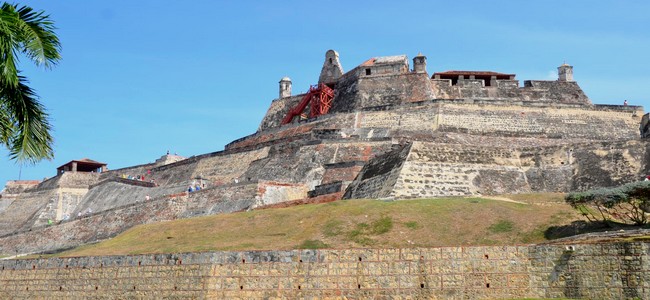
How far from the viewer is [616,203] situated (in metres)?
21.0

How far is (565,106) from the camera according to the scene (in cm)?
4809

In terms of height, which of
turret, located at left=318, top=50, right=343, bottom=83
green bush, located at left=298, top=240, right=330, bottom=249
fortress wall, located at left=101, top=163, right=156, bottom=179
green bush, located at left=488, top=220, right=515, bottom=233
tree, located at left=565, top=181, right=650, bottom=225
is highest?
turret, located at left=318, top=50, right=343, bottom=83

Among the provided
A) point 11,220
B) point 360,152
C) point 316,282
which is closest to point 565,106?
point 360,152

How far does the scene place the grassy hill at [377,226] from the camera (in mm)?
21891

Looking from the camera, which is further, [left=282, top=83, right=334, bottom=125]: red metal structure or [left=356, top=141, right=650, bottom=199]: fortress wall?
[left=282, top=83, right=334, bottom=125]: red metal structure

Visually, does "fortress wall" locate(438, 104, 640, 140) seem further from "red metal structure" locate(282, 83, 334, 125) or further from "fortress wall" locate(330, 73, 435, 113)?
"red metal structure" locate(282, 83, 334, 125)

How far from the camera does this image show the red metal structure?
56569 millimetres

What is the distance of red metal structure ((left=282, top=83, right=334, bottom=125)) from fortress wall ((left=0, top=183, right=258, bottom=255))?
65.9 feet

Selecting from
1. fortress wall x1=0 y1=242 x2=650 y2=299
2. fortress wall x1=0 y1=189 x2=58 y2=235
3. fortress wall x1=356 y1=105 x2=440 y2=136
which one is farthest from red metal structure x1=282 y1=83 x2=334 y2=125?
fortress wall x1=0 y1=242 x2=650 y2=299

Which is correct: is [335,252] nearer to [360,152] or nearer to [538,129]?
[360,152]

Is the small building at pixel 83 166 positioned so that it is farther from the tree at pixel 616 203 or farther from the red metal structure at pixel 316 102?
the tree at pixel 616 203

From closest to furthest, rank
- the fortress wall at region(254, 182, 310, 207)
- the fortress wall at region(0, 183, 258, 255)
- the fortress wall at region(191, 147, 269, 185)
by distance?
the fortress wall at region(254, 182, 310, 207) < the fortress wall at region(0, 183, 258, 255) < the fortress wall at region(191, 147, 269, 185)

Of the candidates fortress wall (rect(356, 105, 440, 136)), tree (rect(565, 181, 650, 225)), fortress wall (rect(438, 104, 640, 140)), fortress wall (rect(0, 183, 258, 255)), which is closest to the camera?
tree (rect(565, 181, 650, 225))

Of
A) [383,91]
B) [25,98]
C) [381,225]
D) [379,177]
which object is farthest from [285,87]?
[25,98]
